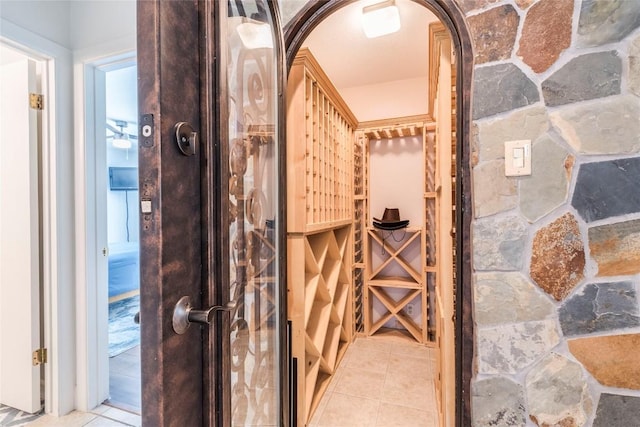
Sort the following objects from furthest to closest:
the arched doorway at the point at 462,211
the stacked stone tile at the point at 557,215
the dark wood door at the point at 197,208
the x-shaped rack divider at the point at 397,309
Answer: the x-shaped rack divider at the point at 397,309 < the arched doorway at the point at 462,211 < the stacked stone tile at the point at 557,215 < the dark wood door at the point at 197,208

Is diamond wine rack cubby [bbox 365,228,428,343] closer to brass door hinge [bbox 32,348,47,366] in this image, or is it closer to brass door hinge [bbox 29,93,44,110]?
brass door hinge [bbox 32,348,47,366]

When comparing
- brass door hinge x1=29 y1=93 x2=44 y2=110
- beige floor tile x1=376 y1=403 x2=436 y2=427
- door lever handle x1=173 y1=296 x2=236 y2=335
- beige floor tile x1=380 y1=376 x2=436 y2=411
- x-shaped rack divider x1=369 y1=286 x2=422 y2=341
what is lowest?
beige floor tile x1=376 y1=403 x2=436 y2=427

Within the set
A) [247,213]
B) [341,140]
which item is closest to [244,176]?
[247,213]

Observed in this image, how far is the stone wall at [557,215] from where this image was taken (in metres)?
0.92

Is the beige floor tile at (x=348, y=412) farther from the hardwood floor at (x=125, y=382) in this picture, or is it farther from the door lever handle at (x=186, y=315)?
the door lever handle at (x=186, y=315)

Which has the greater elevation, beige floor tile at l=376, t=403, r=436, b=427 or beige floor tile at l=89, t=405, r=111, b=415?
beige floor tile at l=89, t=405, r=111, b=415

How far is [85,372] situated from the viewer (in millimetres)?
1808

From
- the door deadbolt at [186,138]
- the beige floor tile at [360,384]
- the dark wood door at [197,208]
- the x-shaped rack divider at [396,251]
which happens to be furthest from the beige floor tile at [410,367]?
the door deadbolt at [186,138]

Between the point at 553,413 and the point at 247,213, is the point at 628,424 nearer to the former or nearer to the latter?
the point at 553,413

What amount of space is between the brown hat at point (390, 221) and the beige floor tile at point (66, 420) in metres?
2.45

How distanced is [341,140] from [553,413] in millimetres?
2054

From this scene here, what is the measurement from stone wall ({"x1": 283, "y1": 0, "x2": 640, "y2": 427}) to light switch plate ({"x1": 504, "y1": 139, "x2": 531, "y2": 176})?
0.02 meters

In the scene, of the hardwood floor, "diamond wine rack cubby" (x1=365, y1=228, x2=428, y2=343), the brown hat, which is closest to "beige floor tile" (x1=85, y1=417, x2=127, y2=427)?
the hardwood floor

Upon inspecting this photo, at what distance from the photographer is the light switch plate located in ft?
3.28
